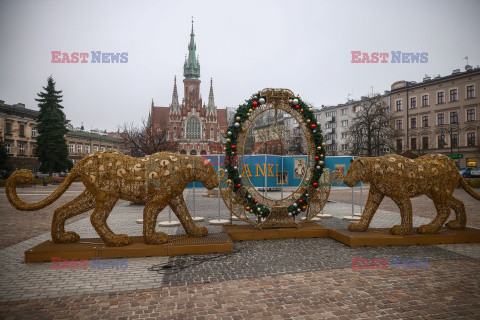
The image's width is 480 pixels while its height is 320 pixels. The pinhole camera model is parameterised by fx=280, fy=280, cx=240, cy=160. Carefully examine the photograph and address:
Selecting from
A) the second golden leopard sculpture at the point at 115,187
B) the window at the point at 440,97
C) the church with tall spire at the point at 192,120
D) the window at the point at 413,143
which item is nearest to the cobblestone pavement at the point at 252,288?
the second golden leopard sculpture at the point at 115,187

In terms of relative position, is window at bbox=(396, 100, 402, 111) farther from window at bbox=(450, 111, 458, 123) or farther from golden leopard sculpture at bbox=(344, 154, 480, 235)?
golden leopard sculpture at bbox=(344, 154, 480, 235)

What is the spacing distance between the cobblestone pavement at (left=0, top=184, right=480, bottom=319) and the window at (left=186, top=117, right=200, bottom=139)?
5741cm

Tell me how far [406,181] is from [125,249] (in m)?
6.36

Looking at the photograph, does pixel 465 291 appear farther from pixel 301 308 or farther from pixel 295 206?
pixel 295 206

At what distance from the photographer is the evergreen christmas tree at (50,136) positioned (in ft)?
110

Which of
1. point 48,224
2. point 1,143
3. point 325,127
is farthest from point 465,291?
point 325,127

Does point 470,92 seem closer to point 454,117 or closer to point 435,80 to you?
point 454,117

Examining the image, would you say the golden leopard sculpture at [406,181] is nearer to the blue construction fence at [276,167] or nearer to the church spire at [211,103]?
the blue construction fence at [276,167]

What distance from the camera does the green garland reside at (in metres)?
6.98

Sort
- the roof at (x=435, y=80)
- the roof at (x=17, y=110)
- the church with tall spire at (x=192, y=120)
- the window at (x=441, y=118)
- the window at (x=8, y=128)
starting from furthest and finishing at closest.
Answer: the church with tall spire at (x=192, y=120)
the window at (x=8, y=128)
the roof at (x=17, y=110)
the window at (x=441, y=118)
the roof at (x=435, y=80)

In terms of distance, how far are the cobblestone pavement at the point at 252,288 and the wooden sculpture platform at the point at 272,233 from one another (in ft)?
3.06

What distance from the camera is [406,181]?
6.54 meters

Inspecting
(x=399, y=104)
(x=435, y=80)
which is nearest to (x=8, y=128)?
(x=399, y=104)

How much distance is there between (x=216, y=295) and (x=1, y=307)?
2.75m
